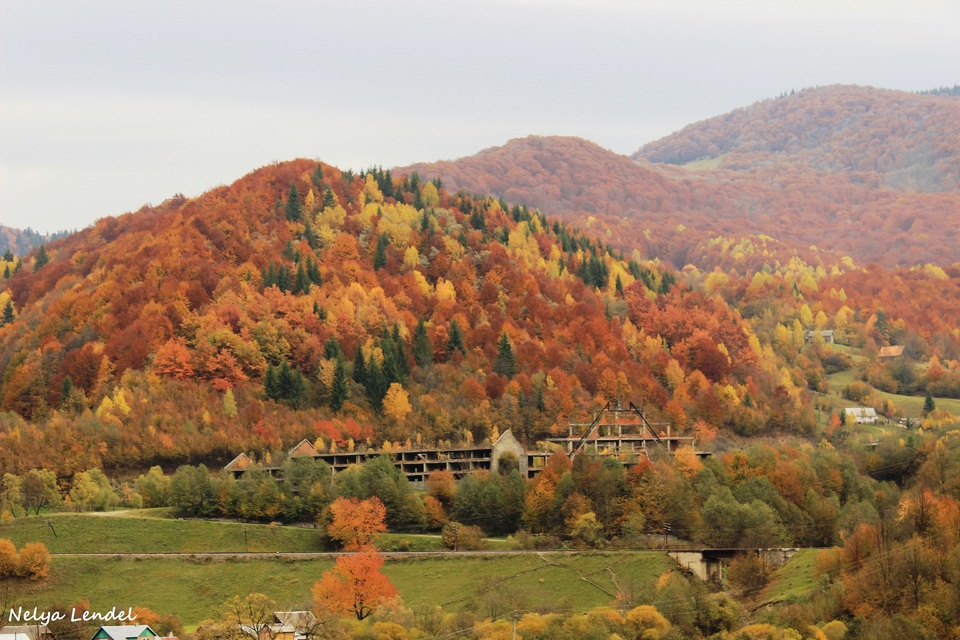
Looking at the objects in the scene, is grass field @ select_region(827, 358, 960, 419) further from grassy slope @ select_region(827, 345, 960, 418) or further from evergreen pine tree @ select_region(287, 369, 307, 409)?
evergreen pine tree @ select_region(287, 369, 307, 409)

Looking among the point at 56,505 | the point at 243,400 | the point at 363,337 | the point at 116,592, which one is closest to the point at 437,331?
the point at 363,337

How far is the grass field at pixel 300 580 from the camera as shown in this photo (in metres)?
96.6

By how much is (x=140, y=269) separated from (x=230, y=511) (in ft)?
176

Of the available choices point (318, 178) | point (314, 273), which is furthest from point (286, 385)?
point (318, 178)

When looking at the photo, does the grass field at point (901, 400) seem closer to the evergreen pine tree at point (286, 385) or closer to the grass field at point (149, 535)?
the evergreen pine tree at point (286, 385)

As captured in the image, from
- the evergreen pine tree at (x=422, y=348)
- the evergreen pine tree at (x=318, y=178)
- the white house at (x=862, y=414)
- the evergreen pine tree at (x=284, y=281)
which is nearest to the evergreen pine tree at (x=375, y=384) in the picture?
the evergreen pine tree at (x=422, y=348)

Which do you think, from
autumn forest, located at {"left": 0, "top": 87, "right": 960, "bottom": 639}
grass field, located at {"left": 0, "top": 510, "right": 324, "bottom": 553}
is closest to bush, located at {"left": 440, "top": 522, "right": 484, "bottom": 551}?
→ autumn forest, located at {"left": 0, "top": 87, "right": 960, "bottom": 639}

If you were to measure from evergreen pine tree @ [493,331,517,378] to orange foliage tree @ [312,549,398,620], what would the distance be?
166ft

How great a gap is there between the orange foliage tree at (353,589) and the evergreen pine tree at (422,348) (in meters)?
50.1

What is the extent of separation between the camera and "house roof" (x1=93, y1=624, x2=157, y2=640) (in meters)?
80.6

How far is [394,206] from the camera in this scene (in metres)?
183

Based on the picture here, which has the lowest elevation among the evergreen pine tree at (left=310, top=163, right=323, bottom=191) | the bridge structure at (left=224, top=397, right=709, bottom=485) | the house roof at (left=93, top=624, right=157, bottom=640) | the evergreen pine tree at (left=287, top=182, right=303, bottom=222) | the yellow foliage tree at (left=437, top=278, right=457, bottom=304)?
the house roof at (left=93, top=624, right=157, bottom=640)

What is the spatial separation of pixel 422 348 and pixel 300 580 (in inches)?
1974

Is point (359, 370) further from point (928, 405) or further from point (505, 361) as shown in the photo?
point (928, 405)
